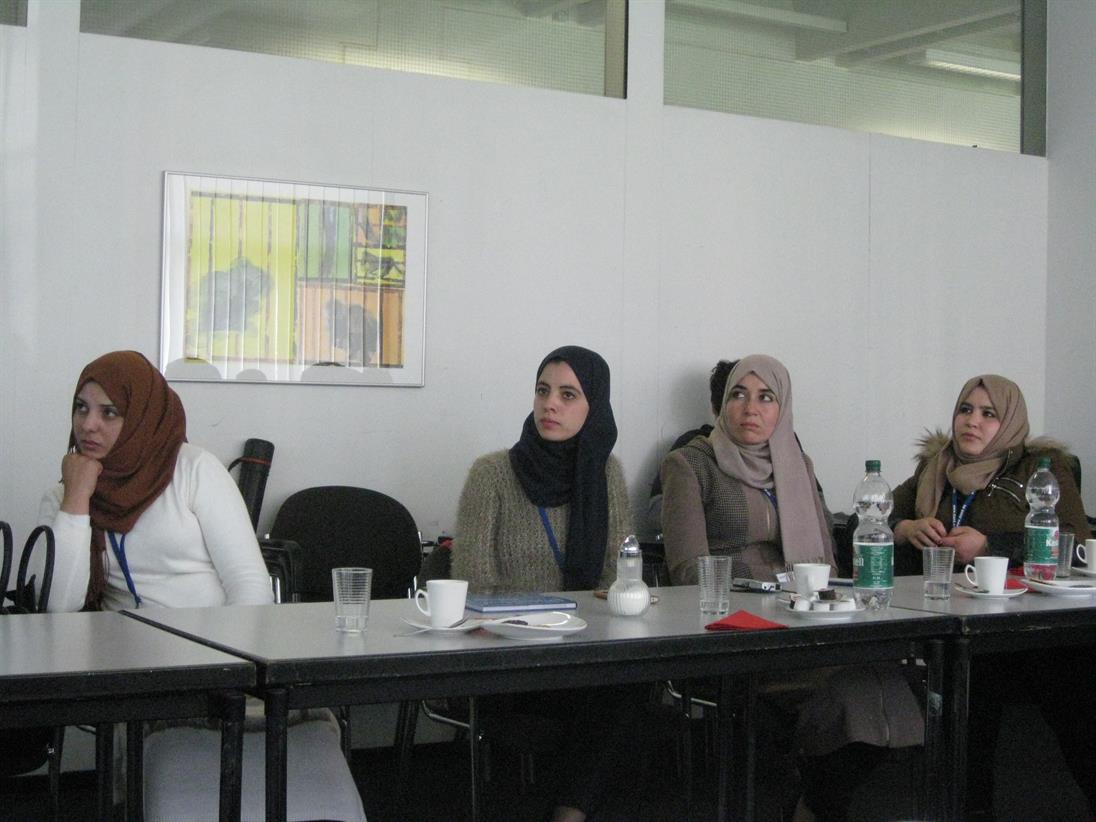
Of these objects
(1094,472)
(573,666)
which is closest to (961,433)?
(1094,472)

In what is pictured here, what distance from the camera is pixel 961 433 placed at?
12.1 ft

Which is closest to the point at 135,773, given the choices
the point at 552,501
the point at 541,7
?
the point at 552,501

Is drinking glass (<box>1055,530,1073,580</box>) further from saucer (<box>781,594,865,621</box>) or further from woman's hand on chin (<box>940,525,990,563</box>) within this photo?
saucer (<box>781,594,865,621</box>)

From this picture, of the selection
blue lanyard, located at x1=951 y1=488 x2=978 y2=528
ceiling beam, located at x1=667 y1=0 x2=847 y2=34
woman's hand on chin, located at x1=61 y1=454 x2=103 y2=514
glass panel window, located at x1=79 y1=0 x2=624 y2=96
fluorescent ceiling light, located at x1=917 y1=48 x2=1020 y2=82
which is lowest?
blue lanyard, located at x1=951 y1=488 x2=978 y2=528

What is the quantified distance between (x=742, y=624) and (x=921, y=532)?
5.01ft

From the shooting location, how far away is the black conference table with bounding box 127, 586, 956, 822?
1711mm

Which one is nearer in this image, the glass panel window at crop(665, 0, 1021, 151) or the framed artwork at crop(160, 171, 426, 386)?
the framed artwork at crop(160, 171, 426, 386)

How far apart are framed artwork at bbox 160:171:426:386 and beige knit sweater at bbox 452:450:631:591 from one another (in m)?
1.17

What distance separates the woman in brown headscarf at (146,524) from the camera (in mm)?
2707

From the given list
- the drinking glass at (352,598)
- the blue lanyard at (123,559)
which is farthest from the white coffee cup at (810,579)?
the blue lanyard at (123,559)

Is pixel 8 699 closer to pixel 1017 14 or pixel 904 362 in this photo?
pixel 904 362

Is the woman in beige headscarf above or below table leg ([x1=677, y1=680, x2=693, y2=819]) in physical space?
above

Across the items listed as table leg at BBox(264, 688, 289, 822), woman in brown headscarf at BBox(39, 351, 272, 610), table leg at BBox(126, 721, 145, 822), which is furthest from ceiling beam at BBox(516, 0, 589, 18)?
table leg at BBox(264, 688, 289, 822)

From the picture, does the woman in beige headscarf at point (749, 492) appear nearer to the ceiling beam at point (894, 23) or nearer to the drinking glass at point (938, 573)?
the drinking glass at point (938, 573)
